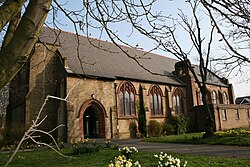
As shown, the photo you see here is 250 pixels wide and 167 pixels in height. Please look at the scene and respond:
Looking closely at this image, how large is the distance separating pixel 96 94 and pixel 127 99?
4382mm

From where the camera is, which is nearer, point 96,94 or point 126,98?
point 96,94

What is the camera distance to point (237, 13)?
3086mm

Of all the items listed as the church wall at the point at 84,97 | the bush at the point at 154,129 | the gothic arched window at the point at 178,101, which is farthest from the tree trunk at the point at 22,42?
the gothic arched window at the point at 178,101

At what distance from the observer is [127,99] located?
1030 inches

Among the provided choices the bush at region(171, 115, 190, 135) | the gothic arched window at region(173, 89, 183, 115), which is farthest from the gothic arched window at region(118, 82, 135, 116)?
the gothic arched window at region(173, 89, 183, 115)

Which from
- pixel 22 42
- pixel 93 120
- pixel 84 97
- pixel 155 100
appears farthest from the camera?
pixel 155 100

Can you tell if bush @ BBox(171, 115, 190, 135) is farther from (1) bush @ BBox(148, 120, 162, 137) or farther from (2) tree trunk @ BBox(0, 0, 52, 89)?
(2) tree trunk @ BBox(0, 0, 52, 89)

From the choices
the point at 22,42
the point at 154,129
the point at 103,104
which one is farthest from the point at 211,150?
the point at 154,129

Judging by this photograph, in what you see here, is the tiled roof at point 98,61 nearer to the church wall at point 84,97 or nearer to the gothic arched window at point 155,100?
the church wall at point 84,97

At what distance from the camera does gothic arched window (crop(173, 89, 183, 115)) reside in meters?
31.9

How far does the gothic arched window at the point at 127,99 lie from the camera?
2553cm

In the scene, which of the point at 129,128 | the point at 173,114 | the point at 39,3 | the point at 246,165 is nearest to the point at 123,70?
the point at 129,128

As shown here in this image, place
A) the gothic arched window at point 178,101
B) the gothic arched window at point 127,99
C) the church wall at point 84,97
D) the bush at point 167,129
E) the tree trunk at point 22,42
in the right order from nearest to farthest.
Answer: the tree trunk at point 22,42
the church wall at point 84,97
the gothic arched window at point 127,99
the bush at point 167,129
the gothic arched window at point 178,101

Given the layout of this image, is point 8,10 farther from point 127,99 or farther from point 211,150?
point 127,99
